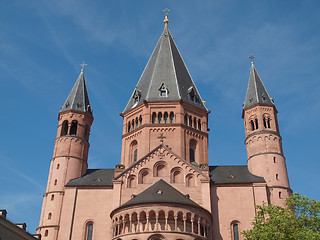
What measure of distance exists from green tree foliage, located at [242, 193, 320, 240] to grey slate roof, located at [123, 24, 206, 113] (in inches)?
913

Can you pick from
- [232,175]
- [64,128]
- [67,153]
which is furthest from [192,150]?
[64,128]

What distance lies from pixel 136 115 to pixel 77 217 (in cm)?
1600

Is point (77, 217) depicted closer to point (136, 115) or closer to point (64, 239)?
point (64, 239)

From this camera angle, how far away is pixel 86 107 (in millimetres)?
53188

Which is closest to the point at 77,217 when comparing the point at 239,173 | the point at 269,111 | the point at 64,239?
the point at 64,239

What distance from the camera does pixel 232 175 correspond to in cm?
4575

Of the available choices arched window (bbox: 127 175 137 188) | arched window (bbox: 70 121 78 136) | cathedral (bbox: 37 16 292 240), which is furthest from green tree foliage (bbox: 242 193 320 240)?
arched window (bbox: 70 121 78 136)

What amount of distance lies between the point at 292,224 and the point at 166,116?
23446mm

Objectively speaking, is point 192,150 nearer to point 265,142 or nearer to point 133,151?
point 133,151

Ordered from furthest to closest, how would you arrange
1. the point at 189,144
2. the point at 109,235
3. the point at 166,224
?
the point at 189,144 < the point at 109,235 < the point at 166,224

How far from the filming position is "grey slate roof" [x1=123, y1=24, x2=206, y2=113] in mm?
52656

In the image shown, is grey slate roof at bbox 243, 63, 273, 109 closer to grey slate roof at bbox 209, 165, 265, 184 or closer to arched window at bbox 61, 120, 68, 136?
grey slate roof at bbox 209, 165, 265, 184

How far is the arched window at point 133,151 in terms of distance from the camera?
164 ft

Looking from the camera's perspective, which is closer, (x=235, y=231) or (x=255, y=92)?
(x=235, y=231)
